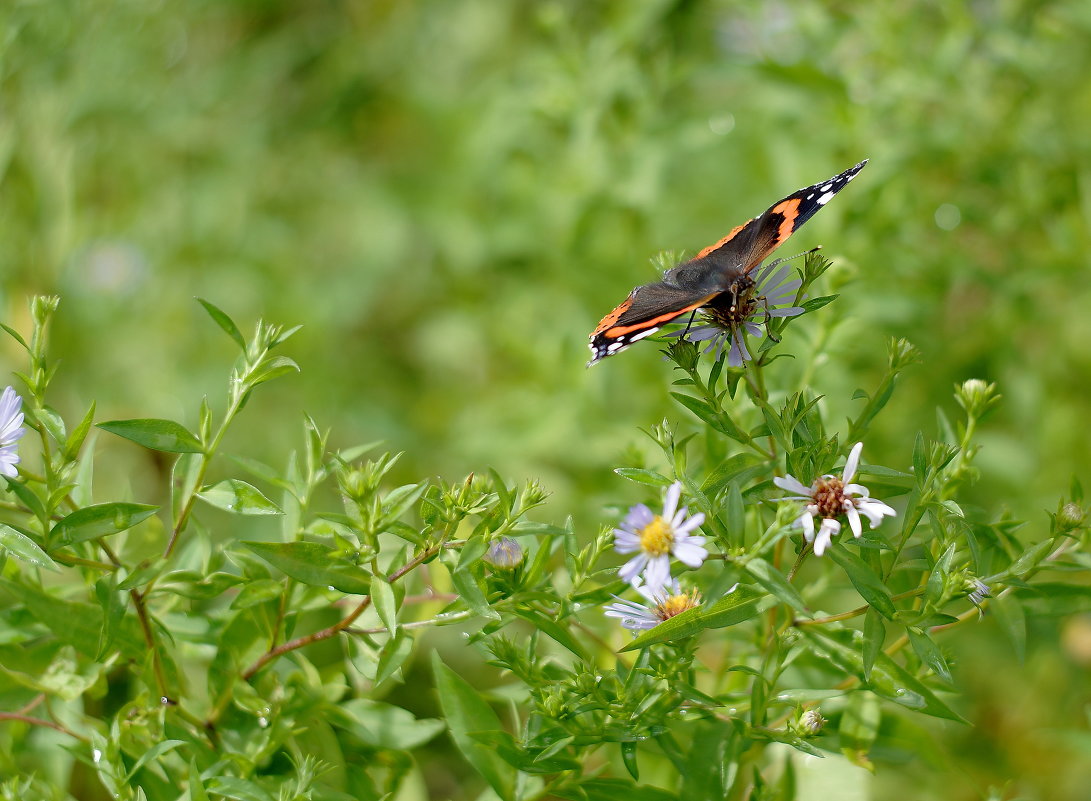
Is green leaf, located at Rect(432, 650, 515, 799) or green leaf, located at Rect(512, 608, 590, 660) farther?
green leaf, located at Rect(432, 650, 515, 799)

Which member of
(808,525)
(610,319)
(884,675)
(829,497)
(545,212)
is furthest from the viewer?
(545,212)

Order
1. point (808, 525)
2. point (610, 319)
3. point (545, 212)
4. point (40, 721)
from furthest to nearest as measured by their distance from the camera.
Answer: point (545, 212) < point (610, 319) < point (40, 721) < point (808, 525)

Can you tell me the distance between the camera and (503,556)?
4.10 feet

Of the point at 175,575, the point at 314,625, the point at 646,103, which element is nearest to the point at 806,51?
the point at 646,103

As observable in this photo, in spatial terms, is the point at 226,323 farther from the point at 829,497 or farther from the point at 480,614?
the point at 829,497

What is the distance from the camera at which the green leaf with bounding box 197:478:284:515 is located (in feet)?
4.31

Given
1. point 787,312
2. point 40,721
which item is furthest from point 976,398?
point 40,721

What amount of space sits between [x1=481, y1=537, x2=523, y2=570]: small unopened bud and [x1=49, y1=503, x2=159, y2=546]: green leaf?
433 mm

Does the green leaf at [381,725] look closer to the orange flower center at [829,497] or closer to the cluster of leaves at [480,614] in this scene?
the cluster of leaves at [480,614]

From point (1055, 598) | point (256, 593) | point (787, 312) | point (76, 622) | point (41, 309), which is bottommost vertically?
point (76, 622)

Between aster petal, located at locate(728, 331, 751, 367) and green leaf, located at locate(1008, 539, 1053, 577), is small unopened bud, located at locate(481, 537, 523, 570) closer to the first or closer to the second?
aster petal, located at locate(728, 331, 751, 367)

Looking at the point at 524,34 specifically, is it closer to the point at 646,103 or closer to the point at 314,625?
the point at 646,103

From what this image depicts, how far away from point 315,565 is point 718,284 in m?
0.69

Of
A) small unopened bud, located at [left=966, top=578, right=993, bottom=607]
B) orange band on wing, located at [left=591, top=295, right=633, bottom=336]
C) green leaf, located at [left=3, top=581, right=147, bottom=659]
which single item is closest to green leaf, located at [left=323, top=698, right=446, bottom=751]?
green leaf, located at [left=3, top=581, right=147, bottom=659]
